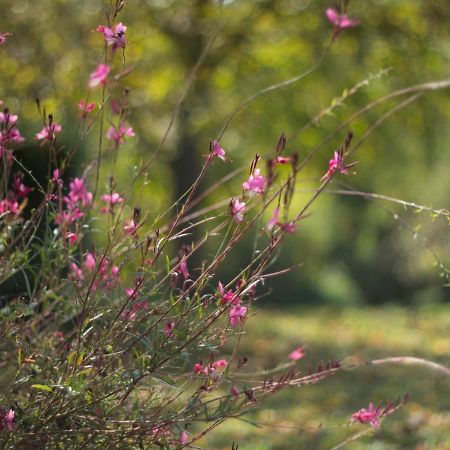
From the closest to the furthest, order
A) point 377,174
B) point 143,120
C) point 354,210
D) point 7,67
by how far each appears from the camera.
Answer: point 7,67 < point 143,120 < point 377,174 < point 354,210

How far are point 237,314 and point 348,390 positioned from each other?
476 centimetres

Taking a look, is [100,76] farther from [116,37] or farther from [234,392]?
[234,392]

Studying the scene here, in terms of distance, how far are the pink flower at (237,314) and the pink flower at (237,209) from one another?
0.28 m

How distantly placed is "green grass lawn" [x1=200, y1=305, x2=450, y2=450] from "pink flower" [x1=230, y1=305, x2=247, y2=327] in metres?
0.14

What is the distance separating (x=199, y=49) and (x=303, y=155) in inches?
80.4

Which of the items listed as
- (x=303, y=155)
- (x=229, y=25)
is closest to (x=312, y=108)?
(x=303, y=155)

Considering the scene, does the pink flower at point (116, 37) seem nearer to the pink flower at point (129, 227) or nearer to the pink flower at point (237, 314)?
the pink flower at point (129, 227)

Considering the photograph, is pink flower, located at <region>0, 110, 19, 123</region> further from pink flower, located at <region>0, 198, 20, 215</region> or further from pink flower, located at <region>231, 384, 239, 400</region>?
pink flower, located at <region>231, 384, 239, 400</region>

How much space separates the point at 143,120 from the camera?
44.3ft

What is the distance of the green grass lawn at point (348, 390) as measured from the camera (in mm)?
5305

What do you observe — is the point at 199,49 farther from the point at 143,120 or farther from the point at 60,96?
the point at 60,96

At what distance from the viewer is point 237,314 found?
2904 mm

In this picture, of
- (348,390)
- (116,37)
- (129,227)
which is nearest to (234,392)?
(129,227)

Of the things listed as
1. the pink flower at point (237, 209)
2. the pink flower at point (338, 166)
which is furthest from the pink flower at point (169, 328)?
the pink flower at point (338, 166)
